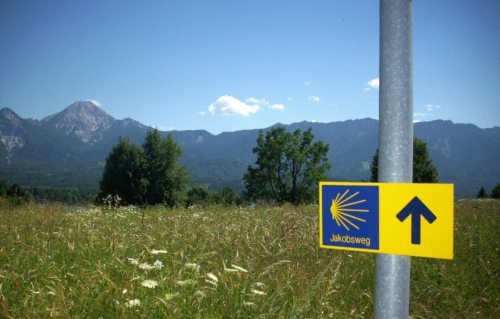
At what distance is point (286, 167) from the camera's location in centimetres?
4712

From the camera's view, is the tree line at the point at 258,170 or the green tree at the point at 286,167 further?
the tree line at the point at 258,170

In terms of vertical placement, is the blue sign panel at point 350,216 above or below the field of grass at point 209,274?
above

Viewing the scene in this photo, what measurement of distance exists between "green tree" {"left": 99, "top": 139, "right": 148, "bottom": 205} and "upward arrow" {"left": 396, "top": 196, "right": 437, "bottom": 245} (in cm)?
5217

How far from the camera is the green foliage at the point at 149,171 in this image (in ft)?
169

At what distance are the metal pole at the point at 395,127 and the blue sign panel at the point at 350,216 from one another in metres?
0.10

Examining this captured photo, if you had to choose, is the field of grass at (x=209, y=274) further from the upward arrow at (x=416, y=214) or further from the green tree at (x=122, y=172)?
the green tree at (x=122, y=172)

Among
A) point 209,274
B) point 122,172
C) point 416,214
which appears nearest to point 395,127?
point 416,214

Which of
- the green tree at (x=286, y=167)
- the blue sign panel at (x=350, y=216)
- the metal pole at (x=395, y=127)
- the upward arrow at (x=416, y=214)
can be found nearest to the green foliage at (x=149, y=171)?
the green tree at (x=286, y=167)

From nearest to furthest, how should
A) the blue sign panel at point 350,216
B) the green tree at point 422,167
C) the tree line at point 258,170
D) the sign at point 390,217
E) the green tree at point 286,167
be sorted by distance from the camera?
1. the sign at point 390,217
2. the blue sign panel at point 350,216
3. the green tree at point 286,167
4. the tree line at point 258,170
5. the green tree at point 422,167

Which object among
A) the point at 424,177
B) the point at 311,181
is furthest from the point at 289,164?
the point at 424,177

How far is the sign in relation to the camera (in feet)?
5.05

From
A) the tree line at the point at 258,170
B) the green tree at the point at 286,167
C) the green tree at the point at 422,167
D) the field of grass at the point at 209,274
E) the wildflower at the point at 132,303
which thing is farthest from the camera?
the green tree at the point at 422,167

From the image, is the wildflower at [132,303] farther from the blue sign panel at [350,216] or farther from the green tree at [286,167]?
the green tree at [286,167]

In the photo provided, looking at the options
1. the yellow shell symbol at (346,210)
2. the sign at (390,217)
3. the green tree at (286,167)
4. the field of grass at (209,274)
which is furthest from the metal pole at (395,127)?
the green tree at (286,167)
